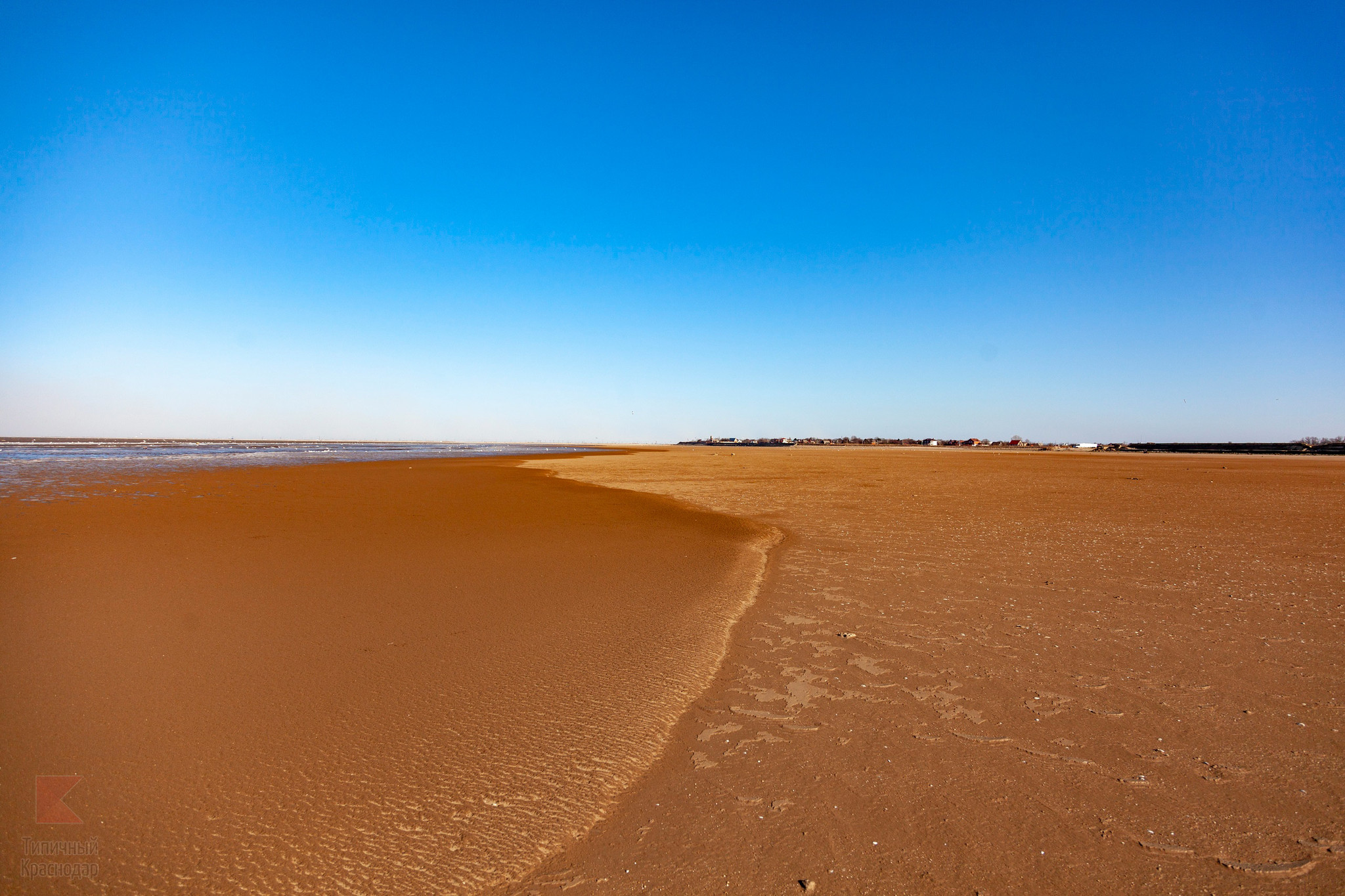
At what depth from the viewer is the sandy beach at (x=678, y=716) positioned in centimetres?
283

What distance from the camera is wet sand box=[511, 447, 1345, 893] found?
9.11 feet

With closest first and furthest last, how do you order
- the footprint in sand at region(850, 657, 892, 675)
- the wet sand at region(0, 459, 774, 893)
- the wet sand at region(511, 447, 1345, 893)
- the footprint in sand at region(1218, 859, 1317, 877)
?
the footprint in sand at region(1218, 859, 1317, 877) → the wet sand at region(511, 447, 1345, 893) → the wet sand at region(0, 459, 774, 893) → the footprint in sand at region(850, 657, 892, 675)

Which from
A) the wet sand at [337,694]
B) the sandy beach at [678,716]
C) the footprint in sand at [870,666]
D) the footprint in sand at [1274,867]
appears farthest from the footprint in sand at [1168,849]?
the wet sand at [337,694]

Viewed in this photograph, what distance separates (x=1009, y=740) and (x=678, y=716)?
7.66 ft

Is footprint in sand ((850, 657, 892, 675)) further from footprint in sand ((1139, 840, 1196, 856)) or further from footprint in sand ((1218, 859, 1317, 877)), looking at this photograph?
footprint in sand ((1218, 859, 1317, 877))

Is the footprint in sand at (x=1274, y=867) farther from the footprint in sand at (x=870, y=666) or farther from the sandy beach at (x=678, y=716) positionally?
the footprint in sand at (x=870, y=666)

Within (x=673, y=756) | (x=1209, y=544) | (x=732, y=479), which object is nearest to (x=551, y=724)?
(x=673, y=756)

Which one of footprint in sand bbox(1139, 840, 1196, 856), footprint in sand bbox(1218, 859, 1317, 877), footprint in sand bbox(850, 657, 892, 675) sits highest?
footprint in sand bbox(1218, 859, 1317, 877)

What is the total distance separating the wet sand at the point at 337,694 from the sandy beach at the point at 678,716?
25 mm

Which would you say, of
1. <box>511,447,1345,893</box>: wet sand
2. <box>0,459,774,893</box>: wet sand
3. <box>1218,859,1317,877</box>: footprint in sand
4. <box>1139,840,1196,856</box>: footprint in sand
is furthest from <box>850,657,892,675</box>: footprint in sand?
<box>1218,859,1317,877</box>: footprint in sand

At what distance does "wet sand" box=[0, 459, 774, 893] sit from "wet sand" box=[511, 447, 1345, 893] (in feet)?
1.82

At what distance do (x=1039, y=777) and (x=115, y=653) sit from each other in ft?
25.0

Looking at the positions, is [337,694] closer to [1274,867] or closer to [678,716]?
→ [678,716]

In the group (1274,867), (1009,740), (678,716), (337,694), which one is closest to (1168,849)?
(1274,867)
